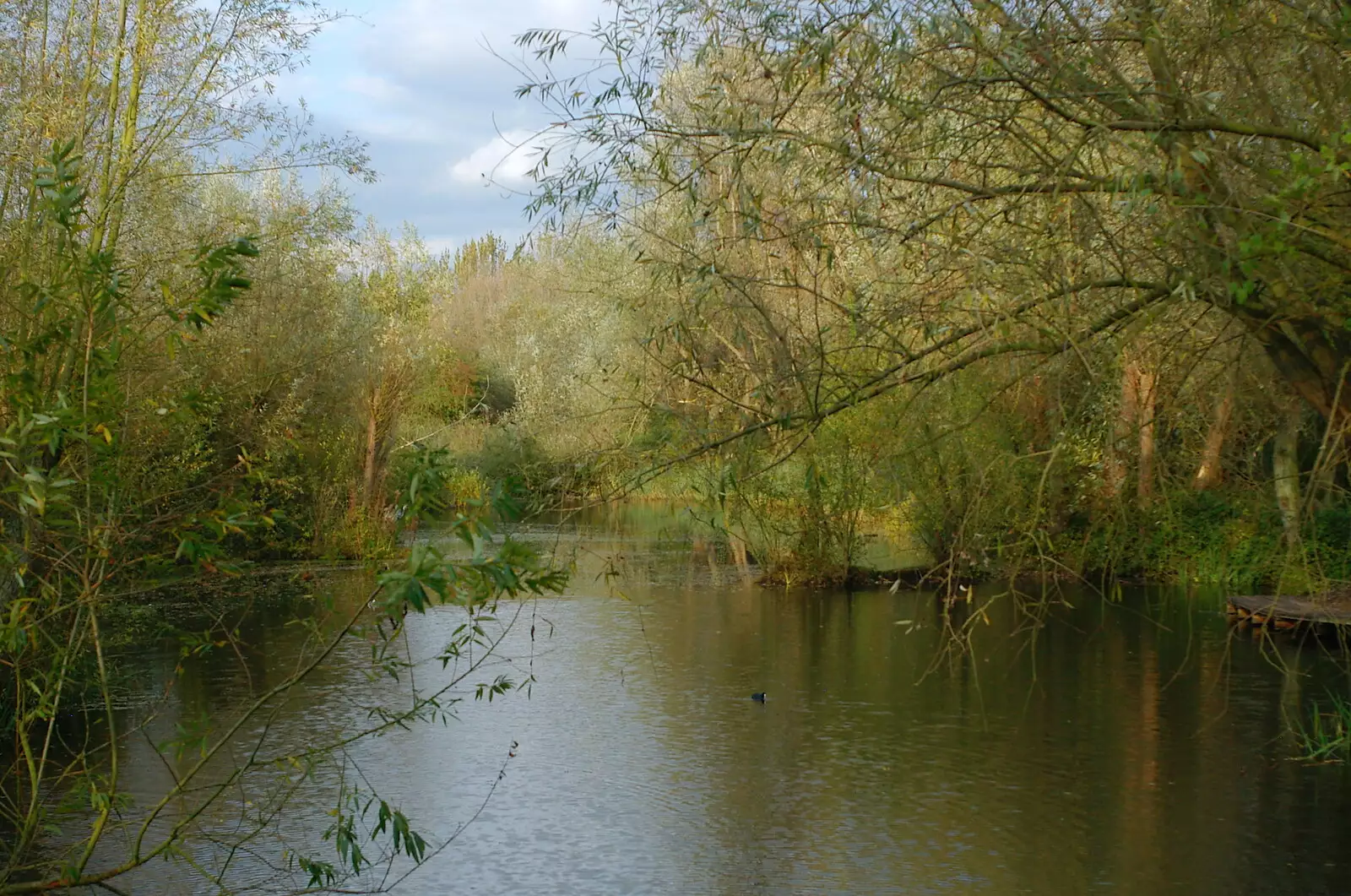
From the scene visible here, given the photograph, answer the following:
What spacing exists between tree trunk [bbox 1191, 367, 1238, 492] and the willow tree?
→ 0.50m

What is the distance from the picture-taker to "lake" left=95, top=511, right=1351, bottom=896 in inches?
271

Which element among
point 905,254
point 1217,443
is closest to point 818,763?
point 905,254

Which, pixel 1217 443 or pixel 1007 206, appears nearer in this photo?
pixel 1007 206

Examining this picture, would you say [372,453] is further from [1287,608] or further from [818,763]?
[1287,608]

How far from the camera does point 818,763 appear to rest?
9.09 m

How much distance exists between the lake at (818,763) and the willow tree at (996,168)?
1203mm

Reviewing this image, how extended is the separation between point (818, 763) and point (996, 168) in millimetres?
4678

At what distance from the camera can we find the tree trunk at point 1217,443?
689 centimetres

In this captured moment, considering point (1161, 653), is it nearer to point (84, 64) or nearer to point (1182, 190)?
point (1182, 190)

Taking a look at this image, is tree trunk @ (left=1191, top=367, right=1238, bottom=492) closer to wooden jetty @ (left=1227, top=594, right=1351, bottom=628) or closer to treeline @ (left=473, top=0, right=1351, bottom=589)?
treeline @ (left=473, top=0, right=1351, bottom=589)

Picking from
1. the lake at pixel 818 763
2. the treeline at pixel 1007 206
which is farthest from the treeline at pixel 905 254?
the lake at pixel 818 763

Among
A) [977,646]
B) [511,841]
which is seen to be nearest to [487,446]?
[977,646]

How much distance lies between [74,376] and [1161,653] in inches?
452

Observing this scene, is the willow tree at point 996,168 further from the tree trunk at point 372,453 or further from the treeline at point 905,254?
the tree trunk at point 372,453
